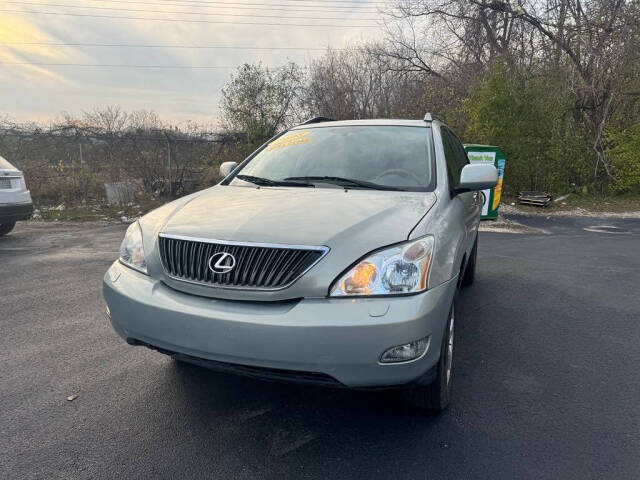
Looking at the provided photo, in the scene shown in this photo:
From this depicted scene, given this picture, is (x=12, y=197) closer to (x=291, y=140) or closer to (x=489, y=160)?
(x=291, y=140)

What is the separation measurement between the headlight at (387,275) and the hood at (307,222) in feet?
0.15

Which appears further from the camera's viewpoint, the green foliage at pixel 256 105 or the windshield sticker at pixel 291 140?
the green foliage at pixel 256 105

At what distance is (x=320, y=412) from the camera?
254 centimetres

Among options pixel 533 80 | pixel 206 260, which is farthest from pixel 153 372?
pixel 533 80

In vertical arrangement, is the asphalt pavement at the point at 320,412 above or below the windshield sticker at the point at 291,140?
below

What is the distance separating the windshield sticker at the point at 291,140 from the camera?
12.2 feet

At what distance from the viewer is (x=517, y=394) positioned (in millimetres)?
2760

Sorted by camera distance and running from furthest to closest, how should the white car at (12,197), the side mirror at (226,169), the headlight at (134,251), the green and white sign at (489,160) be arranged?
the green and white sign at (489,160) < the white car at (12,197) < the side mirror at (226,169) < the headlight at (134,251)

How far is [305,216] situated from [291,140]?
1.67 metres

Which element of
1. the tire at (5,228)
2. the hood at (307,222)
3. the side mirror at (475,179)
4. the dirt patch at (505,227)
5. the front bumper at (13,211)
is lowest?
the dirt patch at (505,227)

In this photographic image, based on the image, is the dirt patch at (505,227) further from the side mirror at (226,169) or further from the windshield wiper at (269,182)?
the windshield wiper at (269,182)

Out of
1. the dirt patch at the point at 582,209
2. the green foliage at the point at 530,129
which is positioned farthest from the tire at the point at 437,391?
the green foliage at the point at 530,129

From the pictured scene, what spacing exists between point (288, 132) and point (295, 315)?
2487 millimetres

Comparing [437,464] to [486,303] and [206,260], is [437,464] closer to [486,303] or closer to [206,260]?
[206,260]
